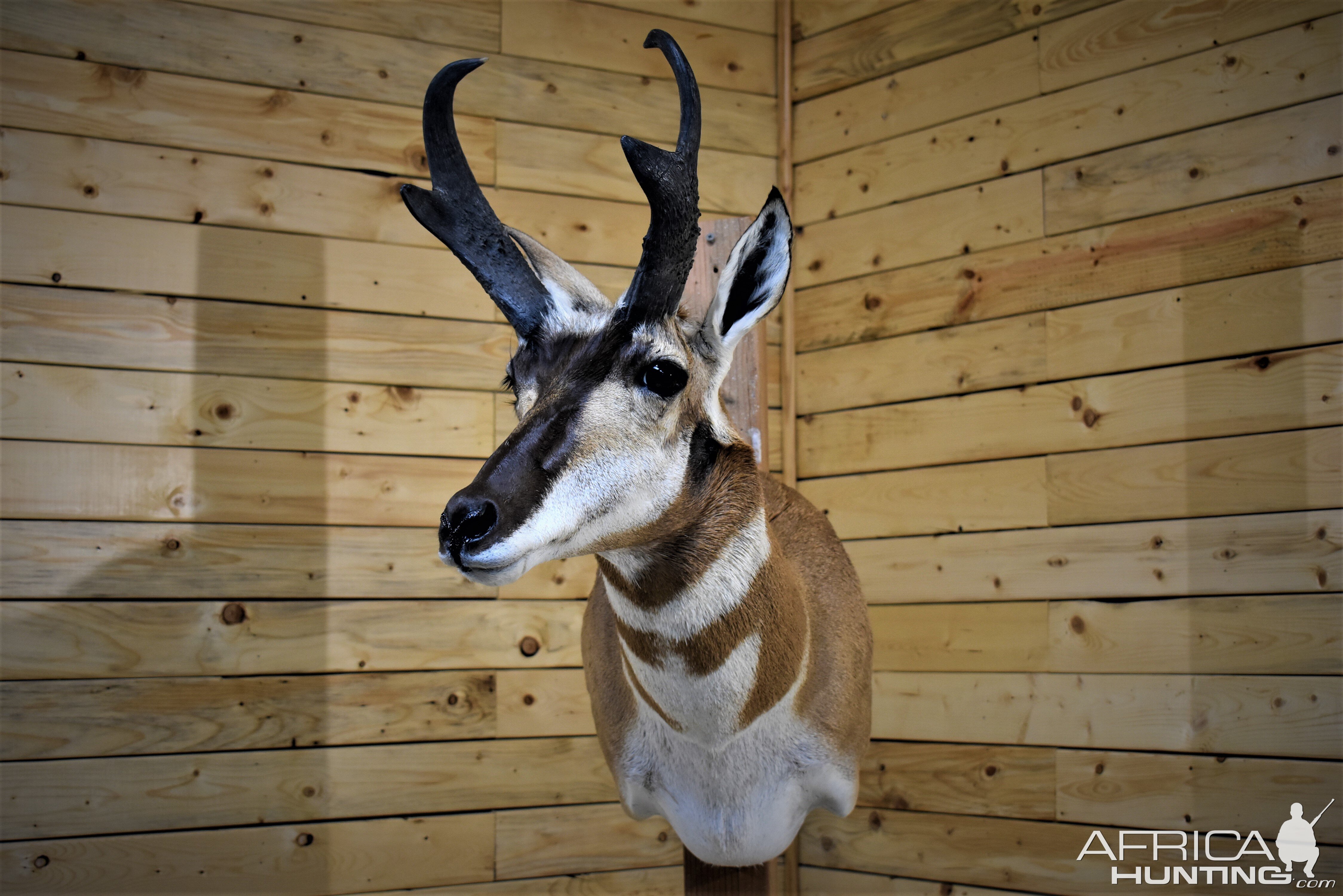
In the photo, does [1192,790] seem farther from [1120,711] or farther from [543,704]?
[543,704]

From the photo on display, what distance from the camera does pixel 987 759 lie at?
3.05m

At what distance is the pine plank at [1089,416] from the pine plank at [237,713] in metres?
1.41

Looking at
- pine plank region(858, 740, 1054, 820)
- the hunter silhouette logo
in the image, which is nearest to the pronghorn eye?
pine plank region(858, 740, 1054, 820)

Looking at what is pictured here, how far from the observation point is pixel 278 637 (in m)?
2.97

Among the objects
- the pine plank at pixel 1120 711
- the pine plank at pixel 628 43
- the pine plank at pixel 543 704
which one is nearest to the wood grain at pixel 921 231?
the pine plank at pixel 628 43

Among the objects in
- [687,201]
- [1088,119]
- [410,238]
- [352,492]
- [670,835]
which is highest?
[1088,119]

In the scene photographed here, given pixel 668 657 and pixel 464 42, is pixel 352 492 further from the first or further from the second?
pixel 668 657

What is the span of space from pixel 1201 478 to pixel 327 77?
111 inches

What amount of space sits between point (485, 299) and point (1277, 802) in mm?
2619

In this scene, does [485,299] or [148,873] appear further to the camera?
[485,299]

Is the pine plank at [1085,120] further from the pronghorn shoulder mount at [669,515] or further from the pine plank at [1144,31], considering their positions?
Result: the pronghorn shoulder mount at [669,515]

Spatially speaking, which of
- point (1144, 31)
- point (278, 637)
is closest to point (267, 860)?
point (278, 637)

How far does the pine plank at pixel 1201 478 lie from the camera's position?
2582 mm

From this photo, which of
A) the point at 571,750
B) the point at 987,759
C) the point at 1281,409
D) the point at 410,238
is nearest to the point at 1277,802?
the point at 987,759
